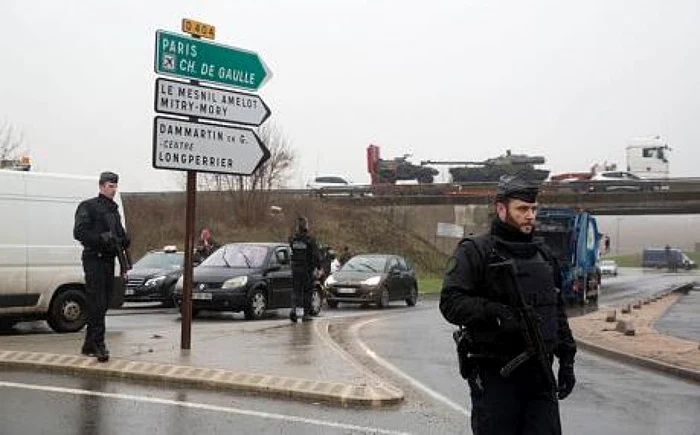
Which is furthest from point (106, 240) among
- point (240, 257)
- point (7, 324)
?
point (240, 257)

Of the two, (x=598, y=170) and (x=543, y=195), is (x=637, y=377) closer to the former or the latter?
(x=543, y=195)

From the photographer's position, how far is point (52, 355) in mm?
10102

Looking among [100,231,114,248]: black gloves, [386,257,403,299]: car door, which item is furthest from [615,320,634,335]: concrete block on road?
[100,231,114,248]: black gloves

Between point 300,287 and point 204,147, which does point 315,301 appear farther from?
point 204,147

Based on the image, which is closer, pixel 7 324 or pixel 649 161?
pixel 7 324

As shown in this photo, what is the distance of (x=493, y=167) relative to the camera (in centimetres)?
5356

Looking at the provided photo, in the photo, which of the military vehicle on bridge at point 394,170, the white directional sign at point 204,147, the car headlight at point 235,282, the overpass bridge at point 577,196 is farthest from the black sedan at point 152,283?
the military vehicle on bridge at point 394,170

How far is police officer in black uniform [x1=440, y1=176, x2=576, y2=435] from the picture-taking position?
14.7ft

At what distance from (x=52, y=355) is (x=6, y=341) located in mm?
2027

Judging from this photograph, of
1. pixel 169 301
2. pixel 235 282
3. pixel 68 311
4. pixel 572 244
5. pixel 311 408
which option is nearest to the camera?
pixel 311 408

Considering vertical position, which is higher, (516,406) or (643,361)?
(516,406)

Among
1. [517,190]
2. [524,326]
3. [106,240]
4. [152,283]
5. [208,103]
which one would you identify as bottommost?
[152,283]

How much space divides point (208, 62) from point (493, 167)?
43.6m

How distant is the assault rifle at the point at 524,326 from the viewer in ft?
14.6
